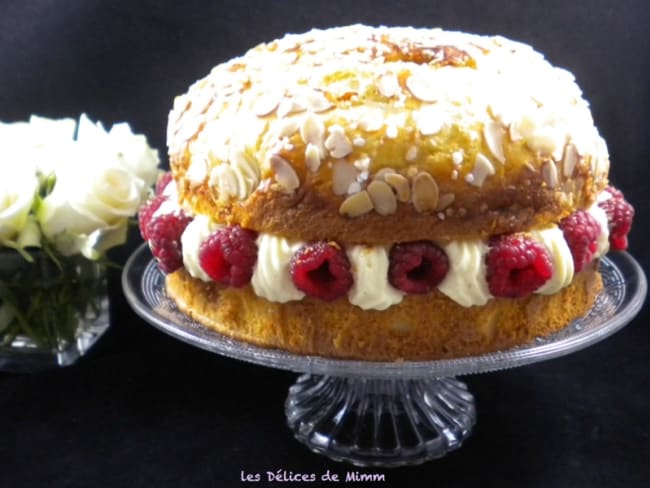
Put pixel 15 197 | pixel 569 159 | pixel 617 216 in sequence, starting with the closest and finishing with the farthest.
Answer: pixel 569 159 < pixel 617 216 < pixel 15 197

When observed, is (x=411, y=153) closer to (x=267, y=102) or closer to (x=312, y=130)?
(x=312, y=130)

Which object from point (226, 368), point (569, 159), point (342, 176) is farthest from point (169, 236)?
point (569, 159)

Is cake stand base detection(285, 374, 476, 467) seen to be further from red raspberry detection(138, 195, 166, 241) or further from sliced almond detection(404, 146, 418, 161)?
sliced almond detection(404, 146, 418, 161)

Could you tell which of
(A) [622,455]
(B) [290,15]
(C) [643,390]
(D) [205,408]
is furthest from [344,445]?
(B) [290,15]

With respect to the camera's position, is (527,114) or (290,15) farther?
(290,15)

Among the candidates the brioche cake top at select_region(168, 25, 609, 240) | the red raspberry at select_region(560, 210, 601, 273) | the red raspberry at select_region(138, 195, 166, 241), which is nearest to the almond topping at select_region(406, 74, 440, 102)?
the brioche cake top at select_region(168, 25, 609, 240)

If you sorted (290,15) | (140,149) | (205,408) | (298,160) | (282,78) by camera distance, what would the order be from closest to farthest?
1. (298,160)
2. (282,78)
3. (205,408)
4. (140,149)
5. (290,15)

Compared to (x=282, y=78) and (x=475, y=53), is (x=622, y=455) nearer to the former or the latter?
(x=475, y=53)
